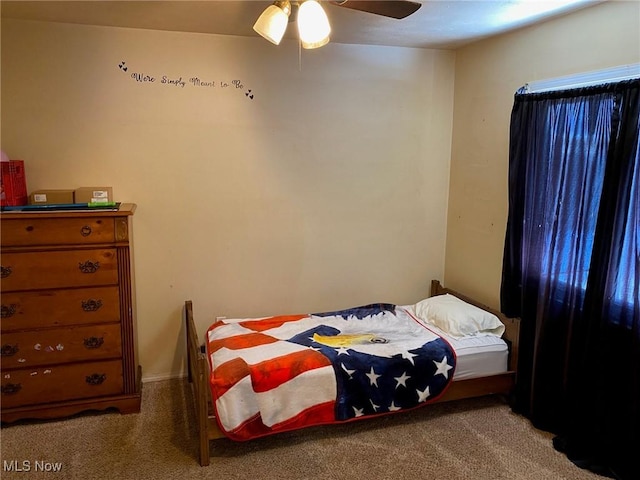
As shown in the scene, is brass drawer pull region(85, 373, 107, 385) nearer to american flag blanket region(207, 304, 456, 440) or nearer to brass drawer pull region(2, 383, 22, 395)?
brass drawer pull region(2, 383, 22, 395)

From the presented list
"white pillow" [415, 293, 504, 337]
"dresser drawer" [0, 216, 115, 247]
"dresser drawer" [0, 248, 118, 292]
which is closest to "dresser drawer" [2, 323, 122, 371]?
"dresser drawer" [0, 248, 118, 292]

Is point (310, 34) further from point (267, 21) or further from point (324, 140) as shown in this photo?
point (324, 140)

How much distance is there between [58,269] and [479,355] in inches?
98.3

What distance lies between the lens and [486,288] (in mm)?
3373

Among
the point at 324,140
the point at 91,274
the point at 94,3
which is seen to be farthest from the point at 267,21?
the point at 91,274

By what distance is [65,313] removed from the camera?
2.67 metres

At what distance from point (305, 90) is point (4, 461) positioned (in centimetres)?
279

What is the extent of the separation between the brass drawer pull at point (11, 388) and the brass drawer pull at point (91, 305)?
0.55 m

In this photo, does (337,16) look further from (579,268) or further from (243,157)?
(579,268)

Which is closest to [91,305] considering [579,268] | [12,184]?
[12,184]

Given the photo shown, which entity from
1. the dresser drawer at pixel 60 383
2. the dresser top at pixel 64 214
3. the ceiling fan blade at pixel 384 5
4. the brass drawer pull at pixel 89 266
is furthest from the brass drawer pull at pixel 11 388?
the ceiling fan blade at pixel 384 5

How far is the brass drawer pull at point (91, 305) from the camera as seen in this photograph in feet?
8.85

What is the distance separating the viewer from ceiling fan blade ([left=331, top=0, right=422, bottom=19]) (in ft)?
6.54

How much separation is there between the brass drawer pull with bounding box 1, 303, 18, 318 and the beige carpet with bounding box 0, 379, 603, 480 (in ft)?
2.14
